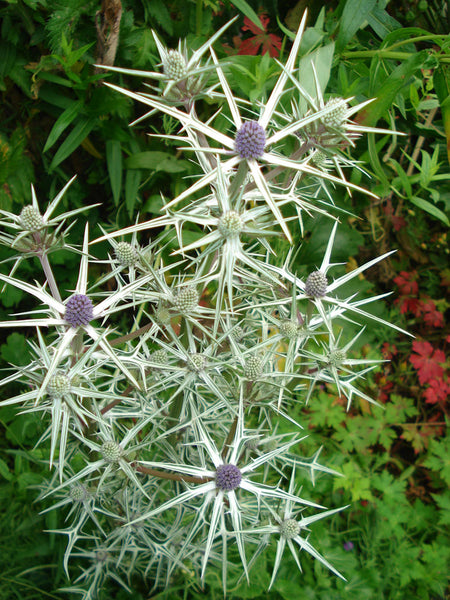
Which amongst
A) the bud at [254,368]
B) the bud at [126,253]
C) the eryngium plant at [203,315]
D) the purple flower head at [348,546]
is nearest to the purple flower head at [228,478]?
the eryngium plant at [203,315]

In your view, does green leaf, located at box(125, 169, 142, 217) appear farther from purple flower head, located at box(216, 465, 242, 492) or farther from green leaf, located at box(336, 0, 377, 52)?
purple flower head, located at box(216, 465, 242, 492)

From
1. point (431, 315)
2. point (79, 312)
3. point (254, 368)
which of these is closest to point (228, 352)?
point (254, 368)

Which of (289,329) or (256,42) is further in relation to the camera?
(256,42)

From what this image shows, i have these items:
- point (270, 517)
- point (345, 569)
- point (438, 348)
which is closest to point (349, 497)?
point (345, 569)

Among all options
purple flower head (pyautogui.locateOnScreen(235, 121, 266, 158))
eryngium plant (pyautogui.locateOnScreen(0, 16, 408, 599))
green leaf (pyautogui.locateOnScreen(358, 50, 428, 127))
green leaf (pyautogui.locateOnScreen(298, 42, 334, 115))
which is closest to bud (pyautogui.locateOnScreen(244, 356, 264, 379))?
eryngium plant (pyautogui.locateOnScreen(0, 16, 408, 599))

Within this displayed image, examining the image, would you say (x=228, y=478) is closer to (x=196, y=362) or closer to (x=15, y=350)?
(x=196, y=362)

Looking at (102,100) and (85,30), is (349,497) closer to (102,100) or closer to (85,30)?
(102,100)
